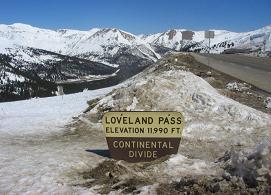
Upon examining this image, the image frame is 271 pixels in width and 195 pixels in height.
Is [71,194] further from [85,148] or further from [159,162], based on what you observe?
[85,148]

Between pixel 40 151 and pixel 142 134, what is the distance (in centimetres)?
348

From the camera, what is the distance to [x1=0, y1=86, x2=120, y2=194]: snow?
10.9 metres

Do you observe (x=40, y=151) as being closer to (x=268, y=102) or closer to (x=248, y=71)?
(x=268, y=102)

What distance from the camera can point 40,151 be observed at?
48.9ft

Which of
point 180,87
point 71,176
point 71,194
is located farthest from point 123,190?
point 180,87

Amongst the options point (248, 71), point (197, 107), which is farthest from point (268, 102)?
point (248, 71)

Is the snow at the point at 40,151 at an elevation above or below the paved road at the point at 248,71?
below

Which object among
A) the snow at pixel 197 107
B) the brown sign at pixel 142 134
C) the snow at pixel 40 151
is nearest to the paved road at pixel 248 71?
the snow at pixel 197 107

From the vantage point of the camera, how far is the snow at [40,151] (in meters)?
10.9

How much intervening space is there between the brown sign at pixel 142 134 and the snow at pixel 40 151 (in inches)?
33.2

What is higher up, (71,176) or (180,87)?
(180,87)

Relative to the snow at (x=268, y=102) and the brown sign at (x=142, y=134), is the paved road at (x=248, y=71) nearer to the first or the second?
the snow at (x=268, y=102)

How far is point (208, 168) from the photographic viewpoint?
12109 millimetres

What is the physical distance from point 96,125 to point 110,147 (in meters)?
5.39
